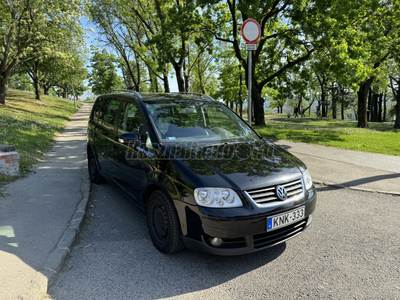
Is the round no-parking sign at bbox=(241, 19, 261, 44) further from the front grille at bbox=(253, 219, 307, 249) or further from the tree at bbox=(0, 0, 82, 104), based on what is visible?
the tree at bbox=(0, 0, 82, 104)

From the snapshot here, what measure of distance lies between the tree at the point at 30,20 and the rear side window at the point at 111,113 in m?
12.7

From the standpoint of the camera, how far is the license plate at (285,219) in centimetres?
288

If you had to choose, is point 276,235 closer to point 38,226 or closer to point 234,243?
point 234,243

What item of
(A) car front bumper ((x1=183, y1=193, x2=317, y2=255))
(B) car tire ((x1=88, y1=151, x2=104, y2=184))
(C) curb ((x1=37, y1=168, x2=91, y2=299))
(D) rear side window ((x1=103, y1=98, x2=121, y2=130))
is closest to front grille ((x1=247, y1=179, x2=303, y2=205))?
(A) car front bumper ((x1=183, y1=193, x2=317, y2=255))

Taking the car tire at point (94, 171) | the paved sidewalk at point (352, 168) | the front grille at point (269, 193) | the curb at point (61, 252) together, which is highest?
the front grille at point (269, 193)

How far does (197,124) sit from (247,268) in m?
2.01

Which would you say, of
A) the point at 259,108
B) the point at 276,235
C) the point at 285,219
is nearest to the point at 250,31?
the point at 285,219

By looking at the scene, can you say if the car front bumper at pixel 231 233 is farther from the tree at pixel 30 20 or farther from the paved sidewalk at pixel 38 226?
the tree at pixel 30 20

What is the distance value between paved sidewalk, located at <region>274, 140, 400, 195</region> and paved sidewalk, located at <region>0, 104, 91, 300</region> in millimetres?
4845

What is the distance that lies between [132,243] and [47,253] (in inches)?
36.8

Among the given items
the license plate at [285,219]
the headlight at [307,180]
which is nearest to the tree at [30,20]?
the headlight at [307,180]

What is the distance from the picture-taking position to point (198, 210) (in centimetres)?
280

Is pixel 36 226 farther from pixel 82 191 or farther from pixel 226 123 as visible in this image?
pixel 226 123

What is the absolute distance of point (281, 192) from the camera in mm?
3008
